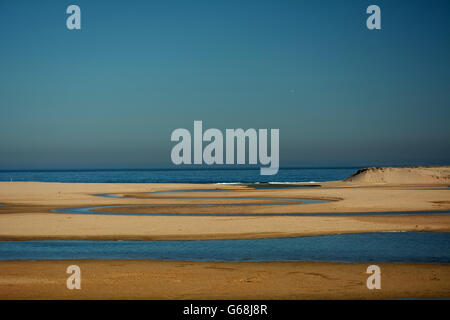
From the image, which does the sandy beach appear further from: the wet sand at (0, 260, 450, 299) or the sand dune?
the sand dune

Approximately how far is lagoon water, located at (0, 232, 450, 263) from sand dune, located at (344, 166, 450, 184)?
233 ft

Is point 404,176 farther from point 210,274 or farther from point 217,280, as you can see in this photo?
point 217,280

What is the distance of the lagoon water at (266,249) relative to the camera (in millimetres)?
18062

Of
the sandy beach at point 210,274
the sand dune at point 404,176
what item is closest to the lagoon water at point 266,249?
the sandy beach at point 210,274

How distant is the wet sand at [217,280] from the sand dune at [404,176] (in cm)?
7907

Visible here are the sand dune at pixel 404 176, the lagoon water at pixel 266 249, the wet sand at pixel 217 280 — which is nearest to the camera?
the wet sand at pixel 217 280

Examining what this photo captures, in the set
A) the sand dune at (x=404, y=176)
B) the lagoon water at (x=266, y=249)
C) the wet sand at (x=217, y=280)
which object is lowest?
the wet sand at (x=217, y=280)

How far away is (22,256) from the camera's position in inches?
738

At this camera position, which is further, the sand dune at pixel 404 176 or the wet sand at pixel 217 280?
the sand dune at pixel 404 176

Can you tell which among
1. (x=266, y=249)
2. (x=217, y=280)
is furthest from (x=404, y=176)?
(x=217, y=280)

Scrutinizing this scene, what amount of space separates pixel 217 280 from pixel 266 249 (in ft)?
19.1

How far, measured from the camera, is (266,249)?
1992 centimetres

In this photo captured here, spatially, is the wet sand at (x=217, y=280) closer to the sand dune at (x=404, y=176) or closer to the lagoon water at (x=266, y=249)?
the lagoon water at (x=266, y=249)

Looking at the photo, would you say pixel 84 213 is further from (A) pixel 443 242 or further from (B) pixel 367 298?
(B) pixel 367 298
